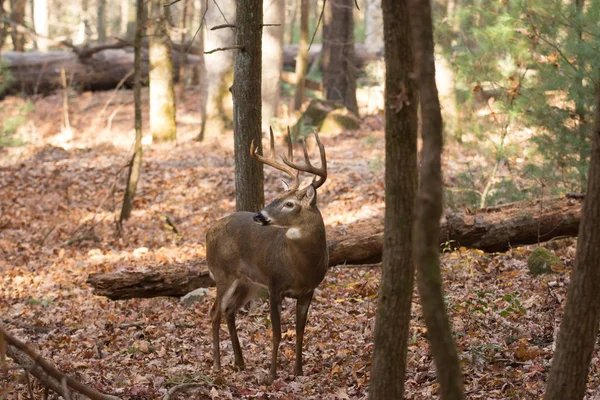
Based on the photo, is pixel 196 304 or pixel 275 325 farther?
pixel 196 304

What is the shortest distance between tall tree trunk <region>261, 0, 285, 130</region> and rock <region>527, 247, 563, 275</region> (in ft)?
38.4

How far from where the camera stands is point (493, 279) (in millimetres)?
9578

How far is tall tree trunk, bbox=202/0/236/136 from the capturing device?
20.2 metres

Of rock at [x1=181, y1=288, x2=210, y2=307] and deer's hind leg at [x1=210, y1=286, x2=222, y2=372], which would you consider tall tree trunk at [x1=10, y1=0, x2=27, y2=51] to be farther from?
deer's hind leg at [x1=210, y1=286, x2=222, y2=372]

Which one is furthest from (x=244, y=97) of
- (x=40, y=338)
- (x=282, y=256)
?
(x=40, y=338)

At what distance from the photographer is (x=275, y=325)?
7.52m

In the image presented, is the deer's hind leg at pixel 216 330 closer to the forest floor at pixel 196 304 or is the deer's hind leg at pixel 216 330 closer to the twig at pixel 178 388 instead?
the forest floor at pixel 196 304

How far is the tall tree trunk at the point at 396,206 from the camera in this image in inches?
174

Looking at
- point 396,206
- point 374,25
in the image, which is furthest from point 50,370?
point 374,25

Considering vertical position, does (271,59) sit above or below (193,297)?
above

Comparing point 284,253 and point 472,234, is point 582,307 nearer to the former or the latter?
point 284,253

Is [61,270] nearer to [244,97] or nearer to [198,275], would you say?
[198,275]

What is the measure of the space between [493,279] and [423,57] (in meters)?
6.49

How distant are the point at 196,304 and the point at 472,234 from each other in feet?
12.9
